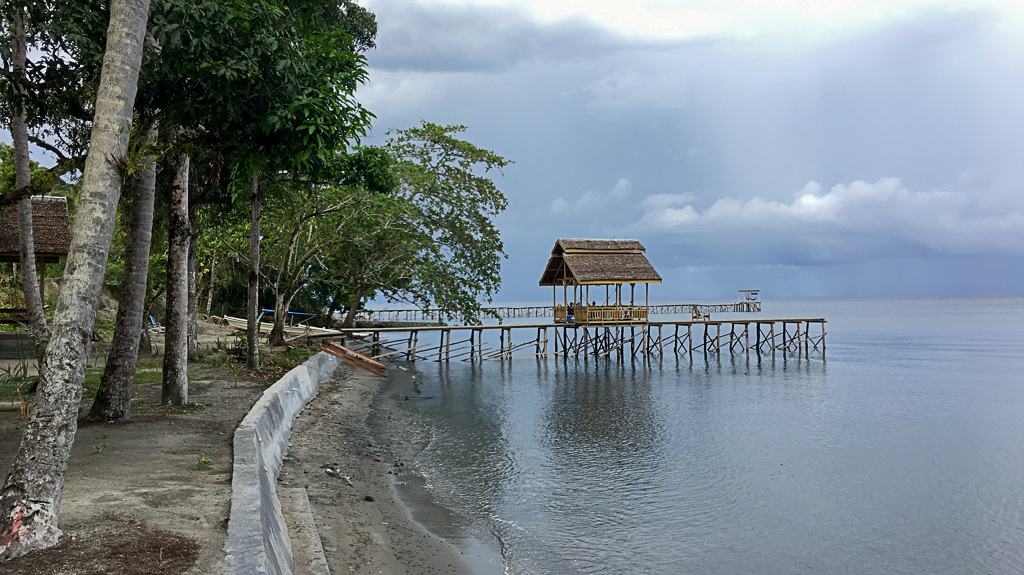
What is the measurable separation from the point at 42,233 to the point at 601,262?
21.0 meters

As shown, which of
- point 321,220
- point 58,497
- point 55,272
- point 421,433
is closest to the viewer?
point 58,497

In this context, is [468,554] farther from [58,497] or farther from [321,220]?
[321,220]

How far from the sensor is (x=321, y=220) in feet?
76.4

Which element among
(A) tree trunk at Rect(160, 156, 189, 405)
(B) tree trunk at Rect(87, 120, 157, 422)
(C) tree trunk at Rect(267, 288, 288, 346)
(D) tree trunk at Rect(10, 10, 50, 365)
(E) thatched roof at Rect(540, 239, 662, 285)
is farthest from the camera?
(E) thatched roof at Rect(540, 239, 662, 285)

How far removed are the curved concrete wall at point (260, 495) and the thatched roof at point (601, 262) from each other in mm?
19542

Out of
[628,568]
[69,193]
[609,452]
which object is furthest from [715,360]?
[69,193]

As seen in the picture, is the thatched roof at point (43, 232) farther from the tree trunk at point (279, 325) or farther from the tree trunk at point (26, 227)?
the tree trunk at point (279, 325)

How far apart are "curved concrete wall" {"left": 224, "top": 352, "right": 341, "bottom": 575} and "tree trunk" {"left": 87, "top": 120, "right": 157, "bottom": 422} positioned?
1.56 m

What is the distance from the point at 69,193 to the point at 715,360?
31055 mm

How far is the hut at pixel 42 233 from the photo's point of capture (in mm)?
13609

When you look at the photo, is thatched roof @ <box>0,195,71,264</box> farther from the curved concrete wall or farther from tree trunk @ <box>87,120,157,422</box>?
the curved concrete wall

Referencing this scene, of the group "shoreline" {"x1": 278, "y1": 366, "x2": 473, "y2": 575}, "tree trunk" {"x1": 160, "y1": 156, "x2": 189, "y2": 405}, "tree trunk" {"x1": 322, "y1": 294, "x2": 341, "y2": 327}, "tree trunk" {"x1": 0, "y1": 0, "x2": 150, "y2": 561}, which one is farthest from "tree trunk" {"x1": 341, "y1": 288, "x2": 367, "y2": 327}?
"tree trunk" {"x1": 0, "y1": 0, "x2": 150, "y2": 561}

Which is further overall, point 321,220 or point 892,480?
point 321,220

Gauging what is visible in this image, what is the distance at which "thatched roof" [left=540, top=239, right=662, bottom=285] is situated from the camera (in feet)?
95.9
